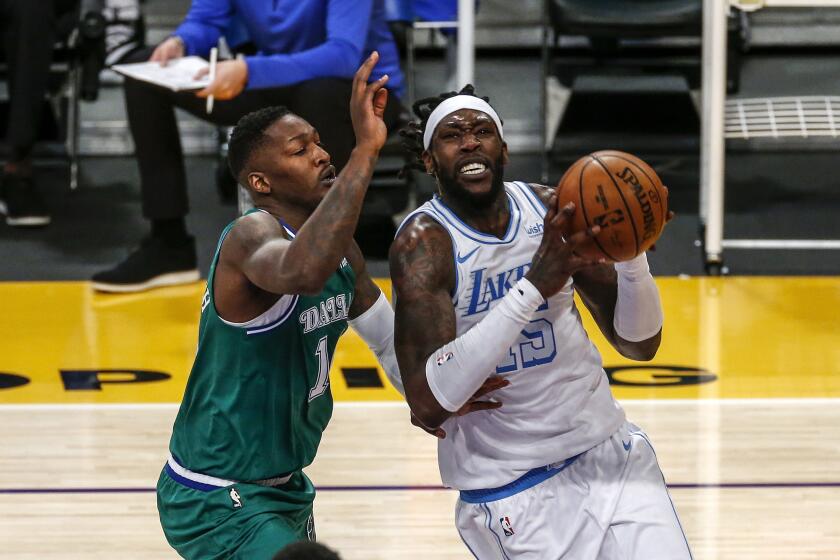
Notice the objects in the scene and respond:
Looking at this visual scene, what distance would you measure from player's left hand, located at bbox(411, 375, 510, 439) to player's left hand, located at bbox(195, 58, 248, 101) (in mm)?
3497

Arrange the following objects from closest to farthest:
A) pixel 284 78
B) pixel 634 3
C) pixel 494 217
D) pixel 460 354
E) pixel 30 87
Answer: pixel 460 354 < pixel 494 217 < pixel 284 78 < pixel 30 87 < pixel 634 3

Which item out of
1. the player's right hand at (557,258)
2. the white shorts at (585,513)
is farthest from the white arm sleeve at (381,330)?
the player's right hand at (557,258)

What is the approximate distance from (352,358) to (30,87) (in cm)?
295

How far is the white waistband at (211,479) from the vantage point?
3281 millimetres

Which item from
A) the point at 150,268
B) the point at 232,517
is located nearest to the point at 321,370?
the point at 232,517

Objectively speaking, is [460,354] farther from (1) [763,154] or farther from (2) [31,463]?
(1) [763,154]

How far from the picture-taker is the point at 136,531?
443 centimetres

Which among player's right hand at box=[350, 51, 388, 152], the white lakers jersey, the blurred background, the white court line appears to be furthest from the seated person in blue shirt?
player's right hand at box=[350, 51, 388, 152]

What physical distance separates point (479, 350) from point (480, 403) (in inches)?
10.3

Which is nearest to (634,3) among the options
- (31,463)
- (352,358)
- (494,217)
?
(352,358)

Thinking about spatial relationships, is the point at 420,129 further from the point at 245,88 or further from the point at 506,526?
the point at 245,88

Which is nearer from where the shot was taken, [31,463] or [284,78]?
[31,463]

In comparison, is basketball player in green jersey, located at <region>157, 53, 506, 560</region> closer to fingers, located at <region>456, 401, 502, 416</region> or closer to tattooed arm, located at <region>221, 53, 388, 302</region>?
fingers, located at <region>456, 401, 502, 416</region>

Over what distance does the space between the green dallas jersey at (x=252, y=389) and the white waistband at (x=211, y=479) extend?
1cm
